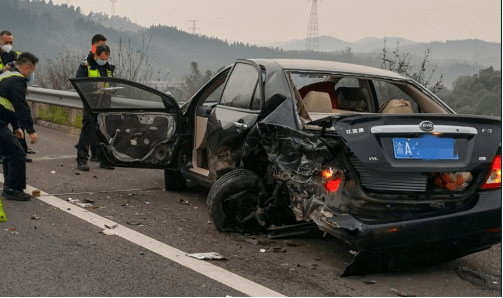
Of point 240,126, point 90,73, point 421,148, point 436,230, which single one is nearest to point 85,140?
point 90,73

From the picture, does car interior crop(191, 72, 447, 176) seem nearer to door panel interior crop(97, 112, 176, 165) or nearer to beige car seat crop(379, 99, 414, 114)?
beige car seat crop(379, 99, 414, 114)

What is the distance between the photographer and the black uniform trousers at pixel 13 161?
25.1 ft

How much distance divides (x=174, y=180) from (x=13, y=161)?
70.8 inches

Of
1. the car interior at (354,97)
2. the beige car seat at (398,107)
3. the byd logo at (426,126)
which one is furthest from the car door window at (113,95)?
the byd logo at (426,126)

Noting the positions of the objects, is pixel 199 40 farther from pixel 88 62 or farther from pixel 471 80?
pixel 88 62

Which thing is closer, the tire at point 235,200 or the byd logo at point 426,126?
the byd logo at point 426,126

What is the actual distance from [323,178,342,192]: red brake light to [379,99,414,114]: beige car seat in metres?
1.75

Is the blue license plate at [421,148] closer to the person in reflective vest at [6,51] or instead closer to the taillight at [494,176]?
the taillight at [494,176]

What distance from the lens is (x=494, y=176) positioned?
5.08m

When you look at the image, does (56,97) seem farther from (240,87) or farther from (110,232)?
(110,232)

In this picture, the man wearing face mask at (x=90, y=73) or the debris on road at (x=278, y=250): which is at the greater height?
the man wearing face mask at (x=90, y=73)

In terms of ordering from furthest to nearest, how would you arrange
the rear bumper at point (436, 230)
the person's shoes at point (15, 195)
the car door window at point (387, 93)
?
1. the person's shoes at point (15, 195)
2. the car door window at point (387, 93)
3. the rear bumper at point (436, 230)

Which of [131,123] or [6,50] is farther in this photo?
[6,50]

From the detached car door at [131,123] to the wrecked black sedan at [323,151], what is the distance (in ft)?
0.04
